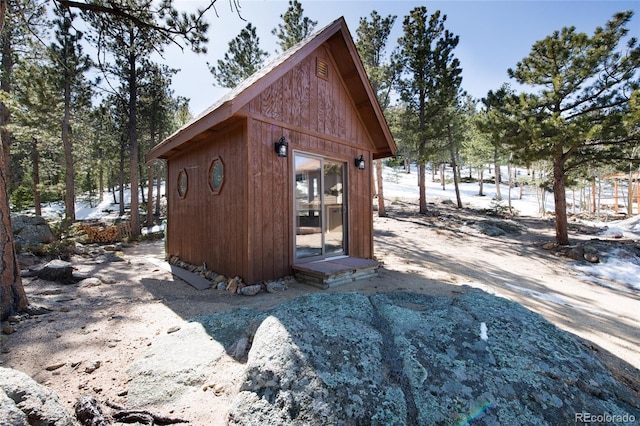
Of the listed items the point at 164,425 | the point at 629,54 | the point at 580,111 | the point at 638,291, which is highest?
the point at 629,54

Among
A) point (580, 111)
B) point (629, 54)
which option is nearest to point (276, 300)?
point (580, 111)

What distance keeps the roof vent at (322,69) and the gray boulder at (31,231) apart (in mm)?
8998

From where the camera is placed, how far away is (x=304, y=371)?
5.65 feet

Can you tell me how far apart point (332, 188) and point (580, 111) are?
351 inches

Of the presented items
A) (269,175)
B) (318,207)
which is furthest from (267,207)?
(318,207)

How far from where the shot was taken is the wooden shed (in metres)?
4.45

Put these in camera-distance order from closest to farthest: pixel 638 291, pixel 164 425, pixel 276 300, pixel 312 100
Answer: pixel 164 425 → pixel 276 300 → pixel 312 100 → pixel 638 291

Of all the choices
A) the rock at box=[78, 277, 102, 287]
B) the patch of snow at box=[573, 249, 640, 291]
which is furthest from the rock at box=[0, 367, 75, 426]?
the patch of snow at box=[573, 249, 640, 291]

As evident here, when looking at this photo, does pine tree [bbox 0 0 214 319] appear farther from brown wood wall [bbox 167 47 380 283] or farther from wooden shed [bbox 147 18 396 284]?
brown wood wall [bbox 167 47 380 283]

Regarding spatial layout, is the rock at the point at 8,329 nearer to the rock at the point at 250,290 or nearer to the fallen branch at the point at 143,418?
the fallen branch at the point at 143,418

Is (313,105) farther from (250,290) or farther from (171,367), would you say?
(171,367)

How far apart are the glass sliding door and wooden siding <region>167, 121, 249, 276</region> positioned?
1.05m

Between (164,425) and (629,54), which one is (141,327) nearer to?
(164,425)
